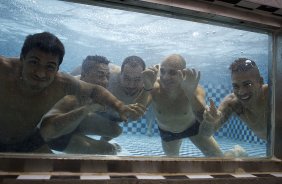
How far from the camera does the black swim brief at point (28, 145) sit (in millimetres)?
3050

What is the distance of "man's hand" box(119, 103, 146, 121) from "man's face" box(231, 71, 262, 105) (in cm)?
155

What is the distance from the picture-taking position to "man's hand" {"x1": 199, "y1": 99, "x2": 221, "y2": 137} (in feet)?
A: 12.6

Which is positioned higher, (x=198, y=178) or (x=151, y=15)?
(x=151, y=15)

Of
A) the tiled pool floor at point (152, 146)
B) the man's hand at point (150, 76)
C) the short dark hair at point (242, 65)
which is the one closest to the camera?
the tiled pool floor at point (152, 146)

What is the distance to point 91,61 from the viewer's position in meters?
3.34

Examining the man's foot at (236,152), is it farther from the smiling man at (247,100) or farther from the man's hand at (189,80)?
the man's hand at (189,80)

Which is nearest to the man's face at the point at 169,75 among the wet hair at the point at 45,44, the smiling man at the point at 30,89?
the smiling man at the point at 30,89

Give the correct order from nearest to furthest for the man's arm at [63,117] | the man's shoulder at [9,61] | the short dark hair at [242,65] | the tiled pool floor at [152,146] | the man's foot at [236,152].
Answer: the man's shoulder at [9,61], the man's arm at [63,117], the tiled pool floor at [152,146], the man's foot at [236,152], the short dark hair at [242,65]

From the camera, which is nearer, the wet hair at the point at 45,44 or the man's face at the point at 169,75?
the wet hair at the point at 45,44

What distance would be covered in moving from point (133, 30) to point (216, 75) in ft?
4.61

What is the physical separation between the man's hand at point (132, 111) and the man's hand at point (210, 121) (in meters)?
0.97

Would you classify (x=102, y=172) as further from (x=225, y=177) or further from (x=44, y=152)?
(x=225, y=177)

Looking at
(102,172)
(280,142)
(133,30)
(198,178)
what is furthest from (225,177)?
(133,30)

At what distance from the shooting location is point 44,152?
315 cm
